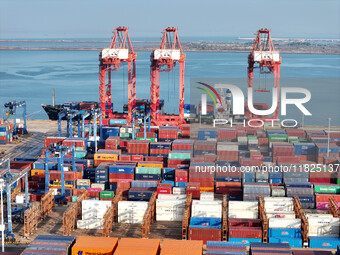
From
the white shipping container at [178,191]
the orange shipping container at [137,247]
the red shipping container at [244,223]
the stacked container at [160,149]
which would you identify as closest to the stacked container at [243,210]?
the red shipping container at [244,223]

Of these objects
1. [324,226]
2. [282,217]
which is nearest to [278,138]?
[282,217]

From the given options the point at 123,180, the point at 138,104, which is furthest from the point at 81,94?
the point at 123,180

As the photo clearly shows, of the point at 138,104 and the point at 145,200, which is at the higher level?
the point at 138,104

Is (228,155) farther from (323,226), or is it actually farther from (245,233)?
(245,233)

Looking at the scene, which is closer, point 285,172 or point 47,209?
point 47,209

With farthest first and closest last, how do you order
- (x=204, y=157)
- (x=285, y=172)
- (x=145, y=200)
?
(x=204, y=157) → (x=285, y=172) → (x=145, y=200)

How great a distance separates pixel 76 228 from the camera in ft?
95.8

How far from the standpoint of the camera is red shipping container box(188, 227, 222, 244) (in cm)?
2659

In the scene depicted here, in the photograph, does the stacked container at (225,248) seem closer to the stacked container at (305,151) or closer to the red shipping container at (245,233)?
the red shipping container at (245,233)

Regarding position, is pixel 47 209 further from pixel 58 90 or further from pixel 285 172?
pixel 58 90

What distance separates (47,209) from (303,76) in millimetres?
87498

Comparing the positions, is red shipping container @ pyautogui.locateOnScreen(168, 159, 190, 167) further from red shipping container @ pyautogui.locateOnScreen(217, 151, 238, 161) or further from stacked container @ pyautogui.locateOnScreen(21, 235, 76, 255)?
stacked container @ pyautogui.locateOnScreen(21, 235, 76, 255)

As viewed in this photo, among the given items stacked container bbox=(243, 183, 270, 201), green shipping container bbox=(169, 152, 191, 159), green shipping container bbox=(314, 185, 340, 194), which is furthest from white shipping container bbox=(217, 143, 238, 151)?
green shipping container bbox=(314, 185, 340, 194)

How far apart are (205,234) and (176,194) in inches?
238
